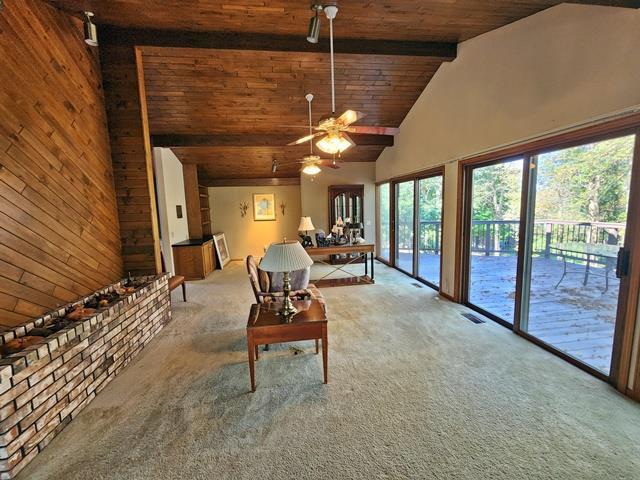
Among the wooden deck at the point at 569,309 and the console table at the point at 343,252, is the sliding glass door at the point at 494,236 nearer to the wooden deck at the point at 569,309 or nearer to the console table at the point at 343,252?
the wooden deck at the point at 569,309

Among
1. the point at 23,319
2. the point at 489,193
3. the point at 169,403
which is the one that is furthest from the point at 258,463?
the point at 489,193

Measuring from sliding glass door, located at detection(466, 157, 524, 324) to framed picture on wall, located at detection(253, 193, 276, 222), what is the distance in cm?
565

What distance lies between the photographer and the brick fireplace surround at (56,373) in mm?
1628

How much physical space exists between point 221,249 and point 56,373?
19.1 ft

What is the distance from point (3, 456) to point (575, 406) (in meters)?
3.68

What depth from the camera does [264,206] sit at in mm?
8242

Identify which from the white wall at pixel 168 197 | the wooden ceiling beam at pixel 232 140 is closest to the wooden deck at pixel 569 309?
the wooden ceiling beam at pixel 232 140

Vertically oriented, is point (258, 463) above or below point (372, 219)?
below

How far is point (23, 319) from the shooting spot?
87.4 inches

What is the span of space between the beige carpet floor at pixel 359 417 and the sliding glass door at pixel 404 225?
9.77 feet

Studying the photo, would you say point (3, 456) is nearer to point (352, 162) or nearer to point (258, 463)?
point (258, 463)

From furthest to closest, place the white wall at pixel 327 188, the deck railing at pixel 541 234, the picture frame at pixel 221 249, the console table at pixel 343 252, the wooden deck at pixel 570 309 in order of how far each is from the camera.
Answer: the white wall at pixel 327 188
the picture frame at pixel 221 249
the console table at pixel 343 252
the wooden deck at pixel 570 309
the deck railing at pixel 541 234

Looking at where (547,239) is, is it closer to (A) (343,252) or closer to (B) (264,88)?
(A) (343,252)

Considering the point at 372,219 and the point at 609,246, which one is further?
the point at 372,219
